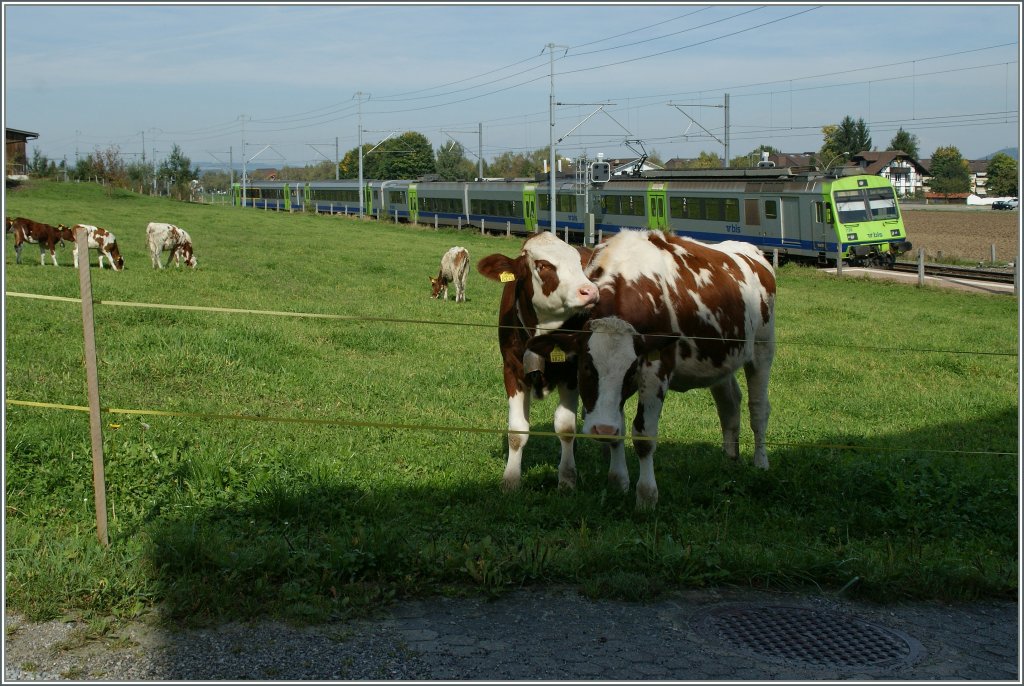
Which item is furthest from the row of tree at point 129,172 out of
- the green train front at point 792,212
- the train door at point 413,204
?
the green train front at point 792,212

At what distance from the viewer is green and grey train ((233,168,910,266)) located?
3109 centimetres

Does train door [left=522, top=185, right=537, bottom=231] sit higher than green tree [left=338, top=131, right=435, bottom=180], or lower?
lower

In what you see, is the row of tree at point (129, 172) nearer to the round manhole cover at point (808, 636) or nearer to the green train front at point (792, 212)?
the green train front at point (792, 212)

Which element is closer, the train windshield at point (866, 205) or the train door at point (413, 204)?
the train windshield at point (866, 205)

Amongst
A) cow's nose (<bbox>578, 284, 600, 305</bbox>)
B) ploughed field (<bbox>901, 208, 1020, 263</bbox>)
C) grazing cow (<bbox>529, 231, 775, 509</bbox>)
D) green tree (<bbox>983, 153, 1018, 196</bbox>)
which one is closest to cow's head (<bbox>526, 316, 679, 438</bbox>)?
grazing cow (<bbox>529, 231, 775, 509</bbox>)

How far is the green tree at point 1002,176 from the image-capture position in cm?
9718

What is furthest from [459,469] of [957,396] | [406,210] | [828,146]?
[828,146]

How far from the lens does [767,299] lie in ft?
26.8

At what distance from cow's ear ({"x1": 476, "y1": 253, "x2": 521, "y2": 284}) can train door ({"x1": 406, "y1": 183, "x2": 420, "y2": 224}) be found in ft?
172

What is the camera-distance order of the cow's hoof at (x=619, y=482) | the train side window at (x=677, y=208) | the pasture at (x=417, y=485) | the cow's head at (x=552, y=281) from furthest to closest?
the train side window at (x=677, y=208), the cow's hoof at (x=619, y=482), the cow's head at (x=552, y=281), the pasture at (x=417, y=485)

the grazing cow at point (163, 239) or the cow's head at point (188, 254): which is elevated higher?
the grazing cow at point (163, 239)

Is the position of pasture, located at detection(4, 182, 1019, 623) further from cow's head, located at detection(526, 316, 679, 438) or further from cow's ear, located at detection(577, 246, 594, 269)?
cow's ear, located at detection(577, 246, 594, 269)

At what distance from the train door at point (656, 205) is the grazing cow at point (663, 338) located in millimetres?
30925

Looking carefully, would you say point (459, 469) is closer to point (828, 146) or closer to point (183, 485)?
point (183, 485)
